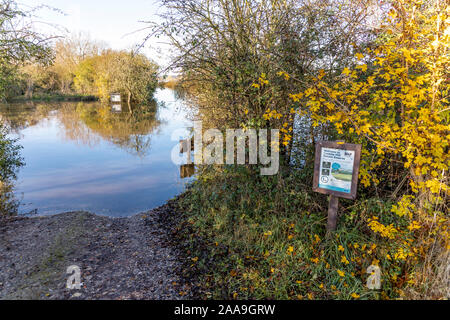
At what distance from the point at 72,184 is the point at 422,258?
10366mm

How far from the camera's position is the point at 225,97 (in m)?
5.61

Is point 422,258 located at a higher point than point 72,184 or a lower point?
higher

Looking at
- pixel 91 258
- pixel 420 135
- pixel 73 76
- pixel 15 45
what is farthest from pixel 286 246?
pixel 73 76

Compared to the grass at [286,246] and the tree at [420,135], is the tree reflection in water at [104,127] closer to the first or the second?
the grass at [286,246]

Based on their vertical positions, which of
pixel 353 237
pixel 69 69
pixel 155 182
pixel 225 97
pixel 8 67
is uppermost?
pixel 69 69

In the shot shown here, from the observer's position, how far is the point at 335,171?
3.74 meters

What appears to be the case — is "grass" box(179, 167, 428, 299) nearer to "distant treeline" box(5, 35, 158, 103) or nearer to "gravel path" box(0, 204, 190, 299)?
"gravel path" box(0, 204, 190, 299)

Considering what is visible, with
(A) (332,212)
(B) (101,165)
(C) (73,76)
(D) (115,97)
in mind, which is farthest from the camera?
(C) (73,76)

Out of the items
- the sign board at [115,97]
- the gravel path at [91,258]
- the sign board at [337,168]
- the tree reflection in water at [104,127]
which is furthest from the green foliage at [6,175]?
the sign board at [115,97]

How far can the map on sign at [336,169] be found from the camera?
362 centimetres

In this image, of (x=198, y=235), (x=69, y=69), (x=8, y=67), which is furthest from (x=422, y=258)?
(x=69, y=69)

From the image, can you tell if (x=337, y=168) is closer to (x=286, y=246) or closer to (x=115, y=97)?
(x=286, y=246)

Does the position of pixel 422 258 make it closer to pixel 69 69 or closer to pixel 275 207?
pixel 275 207

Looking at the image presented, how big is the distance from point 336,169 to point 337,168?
0.06 ft
